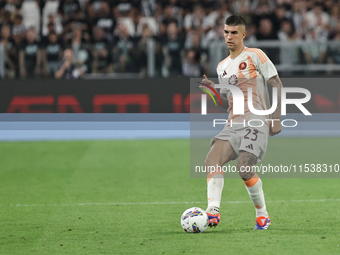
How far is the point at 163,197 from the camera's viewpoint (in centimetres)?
748

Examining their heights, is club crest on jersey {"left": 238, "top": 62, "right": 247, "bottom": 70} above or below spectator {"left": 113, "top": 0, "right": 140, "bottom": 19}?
above

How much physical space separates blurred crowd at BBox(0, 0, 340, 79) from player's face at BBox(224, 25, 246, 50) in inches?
348

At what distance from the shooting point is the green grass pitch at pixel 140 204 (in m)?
4.97

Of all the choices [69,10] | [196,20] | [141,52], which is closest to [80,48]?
[141,52]

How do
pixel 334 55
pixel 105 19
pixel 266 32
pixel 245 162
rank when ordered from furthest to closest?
pixel 105 19, pixel 266 32, pixel 334 55, pixel 245 162

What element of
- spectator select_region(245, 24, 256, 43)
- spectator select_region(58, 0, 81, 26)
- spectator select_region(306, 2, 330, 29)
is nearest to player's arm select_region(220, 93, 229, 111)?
spectator select_region(245, 24, 256, 43)

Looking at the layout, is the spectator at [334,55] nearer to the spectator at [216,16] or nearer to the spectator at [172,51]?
the spectator at [216,16]

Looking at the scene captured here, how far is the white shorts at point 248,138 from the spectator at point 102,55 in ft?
30.8

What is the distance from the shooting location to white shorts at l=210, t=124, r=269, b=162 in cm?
528

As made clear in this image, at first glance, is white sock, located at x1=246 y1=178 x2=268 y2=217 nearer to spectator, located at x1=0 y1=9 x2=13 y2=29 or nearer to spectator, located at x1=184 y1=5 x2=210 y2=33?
spectator, located at x1=184 y1=5 x2=210 y2=33

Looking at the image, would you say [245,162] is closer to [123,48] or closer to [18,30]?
[123,48]

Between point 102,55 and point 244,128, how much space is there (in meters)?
9.58

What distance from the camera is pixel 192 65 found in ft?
47.3

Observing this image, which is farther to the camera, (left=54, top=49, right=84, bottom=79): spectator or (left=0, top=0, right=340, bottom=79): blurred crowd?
(left=54, top=49, right=84, bottom=79): spectator
